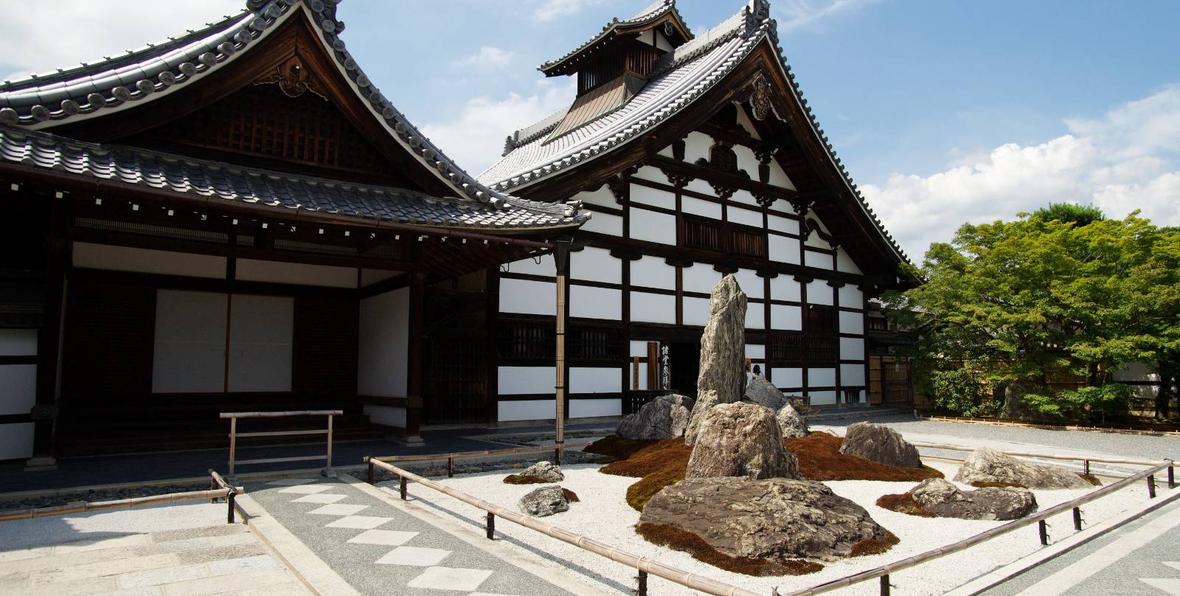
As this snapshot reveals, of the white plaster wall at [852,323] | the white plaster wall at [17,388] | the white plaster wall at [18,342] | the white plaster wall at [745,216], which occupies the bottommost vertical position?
the white plaster wall at [17,388]

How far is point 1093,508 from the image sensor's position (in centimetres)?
730

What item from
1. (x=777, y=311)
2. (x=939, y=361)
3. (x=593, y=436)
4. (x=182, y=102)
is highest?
(x=182, y=102)

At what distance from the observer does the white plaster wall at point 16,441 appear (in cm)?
830

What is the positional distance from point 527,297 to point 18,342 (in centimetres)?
863

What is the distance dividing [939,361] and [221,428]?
18790mm

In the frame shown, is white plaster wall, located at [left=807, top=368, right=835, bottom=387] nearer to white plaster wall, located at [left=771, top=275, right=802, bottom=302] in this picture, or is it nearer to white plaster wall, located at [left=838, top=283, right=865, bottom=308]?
white plaster wall, located at [left=771, top=275, right=802, bottom=302]

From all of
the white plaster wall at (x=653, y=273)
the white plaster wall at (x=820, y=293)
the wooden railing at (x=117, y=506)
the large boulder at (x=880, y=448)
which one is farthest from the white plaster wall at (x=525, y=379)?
the white plaster wall at (x=820, y=293)

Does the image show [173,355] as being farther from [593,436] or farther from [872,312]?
[872,312]

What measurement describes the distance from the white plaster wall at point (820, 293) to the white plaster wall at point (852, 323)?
755 millimetres

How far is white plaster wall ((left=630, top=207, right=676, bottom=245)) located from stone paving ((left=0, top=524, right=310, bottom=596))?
40.9ft

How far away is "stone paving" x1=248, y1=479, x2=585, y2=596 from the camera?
14.6 ft

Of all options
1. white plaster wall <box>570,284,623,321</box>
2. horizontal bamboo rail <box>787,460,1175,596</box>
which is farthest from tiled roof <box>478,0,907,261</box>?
horizontal bamboo rail <box>787,460,1175,596</box>

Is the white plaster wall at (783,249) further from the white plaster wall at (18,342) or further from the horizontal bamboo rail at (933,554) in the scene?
the white plaster wall at (18,342)

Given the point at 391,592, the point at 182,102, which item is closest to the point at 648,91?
the point at 182,102
